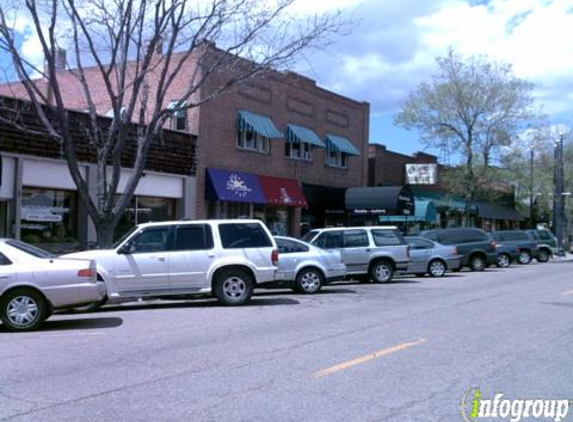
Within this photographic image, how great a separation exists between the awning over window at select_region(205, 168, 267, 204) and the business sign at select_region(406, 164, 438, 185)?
15.5 m

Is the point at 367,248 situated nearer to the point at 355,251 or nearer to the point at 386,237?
the point at 355,251

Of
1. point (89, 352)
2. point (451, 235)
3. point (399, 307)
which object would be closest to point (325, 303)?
point (399, 307)

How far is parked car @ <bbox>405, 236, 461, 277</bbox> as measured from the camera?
2309cm

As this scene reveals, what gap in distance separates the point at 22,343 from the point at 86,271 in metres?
1.65

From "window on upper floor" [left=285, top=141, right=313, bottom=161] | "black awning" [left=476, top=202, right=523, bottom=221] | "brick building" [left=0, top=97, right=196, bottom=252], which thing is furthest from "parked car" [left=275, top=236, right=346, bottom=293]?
"black awning" [left=476, top=202, right=523, bottom=221]

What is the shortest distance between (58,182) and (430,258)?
12.7 m

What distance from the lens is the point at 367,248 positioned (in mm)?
19297

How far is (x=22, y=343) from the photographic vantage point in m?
9.28

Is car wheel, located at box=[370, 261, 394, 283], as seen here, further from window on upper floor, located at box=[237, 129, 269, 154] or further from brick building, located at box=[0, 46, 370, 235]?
window on upper floor, located at box=[237, 129, 269, 154]

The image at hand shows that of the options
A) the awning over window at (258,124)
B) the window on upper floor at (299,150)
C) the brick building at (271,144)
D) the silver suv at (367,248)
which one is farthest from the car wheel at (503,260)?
the silver suv at (367,248)

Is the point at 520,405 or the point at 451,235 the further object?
the point at 451,235

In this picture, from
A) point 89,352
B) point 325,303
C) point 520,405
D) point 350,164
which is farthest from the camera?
point 350,164

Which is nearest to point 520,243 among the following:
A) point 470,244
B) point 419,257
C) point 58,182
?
point 470,244

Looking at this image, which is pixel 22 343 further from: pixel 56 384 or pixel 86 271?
pixel 56 384
